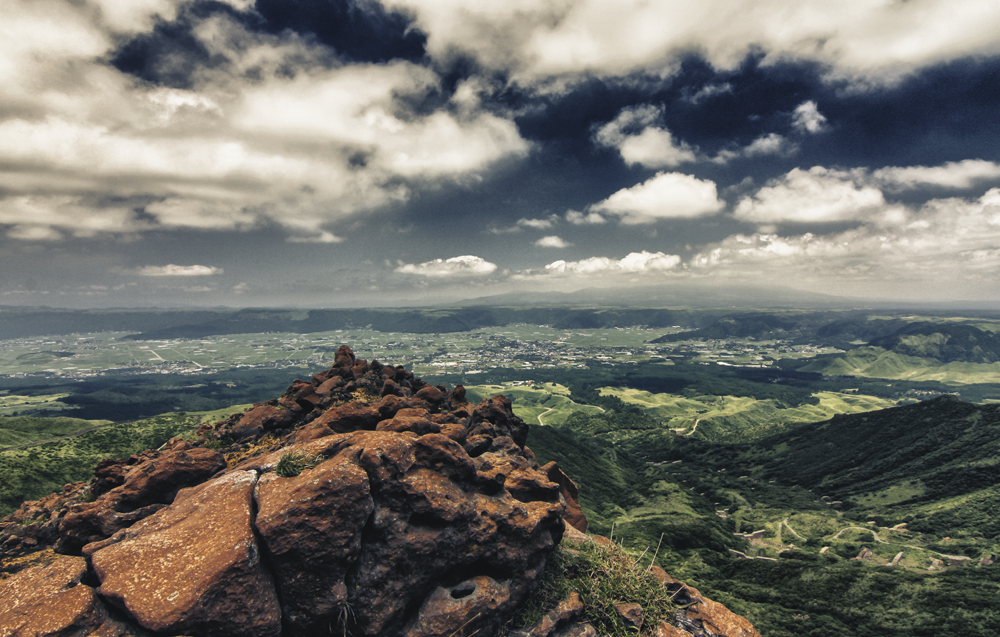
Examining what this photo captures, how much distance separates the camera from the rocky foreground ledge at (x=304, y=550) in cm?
1495

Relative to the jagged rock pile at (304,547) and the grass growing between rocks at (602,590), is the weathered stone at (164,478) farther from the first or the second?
the grass growing between rocks at (602,590)

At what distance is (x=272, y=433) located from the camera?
130ft

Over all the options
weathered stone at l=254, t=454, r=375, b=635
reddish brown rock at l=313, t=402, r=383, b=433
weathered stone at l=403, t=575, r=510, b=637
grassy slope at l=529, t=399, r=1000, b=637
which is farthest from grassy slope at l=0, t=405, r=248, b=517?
grassy slope at l=529, t=399, r=1000, b=637

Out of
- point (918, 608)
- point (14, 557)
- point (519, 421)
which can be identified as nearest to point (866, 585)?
point (918, 608)

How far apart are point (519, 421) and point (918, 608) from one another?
10289 centimetres

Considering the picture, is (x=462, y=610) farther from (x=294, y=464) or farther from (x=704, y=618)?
(x=704, y=618)

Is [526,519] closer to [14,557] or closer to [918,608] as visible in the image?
[14,557]

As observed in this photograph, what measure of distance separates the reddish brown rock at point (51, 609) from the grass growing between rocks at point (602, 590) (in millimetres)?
17968

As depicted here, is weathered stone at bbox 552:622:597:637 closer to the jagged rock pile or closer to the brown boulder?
the jagged rock pile

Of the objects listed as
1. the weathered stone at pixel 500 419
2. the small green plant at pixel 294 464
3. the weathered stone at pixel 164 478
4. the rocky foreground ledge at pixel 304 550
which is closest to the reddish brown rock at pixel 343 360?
the weathered stone at pixel 500 419

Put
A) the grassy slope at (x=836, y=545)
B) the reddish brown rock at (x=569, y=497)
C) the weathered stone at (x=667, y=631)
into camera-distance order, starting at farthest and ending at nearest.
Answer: the grassy slope at (x=836, y=545), the reddish brown rock at (x=569, y=497), the weathered stone at (x=667, y=631)

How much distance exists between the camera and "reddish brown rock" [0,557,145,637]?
44.2 feet

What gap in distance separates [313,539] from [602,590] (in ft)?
54.5

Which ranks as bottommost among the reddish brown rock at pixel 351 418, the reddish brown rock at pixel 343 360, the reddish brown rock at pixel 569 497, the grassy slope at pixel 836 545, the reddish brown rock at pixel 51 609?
the grassy slope at pixel 836 545
